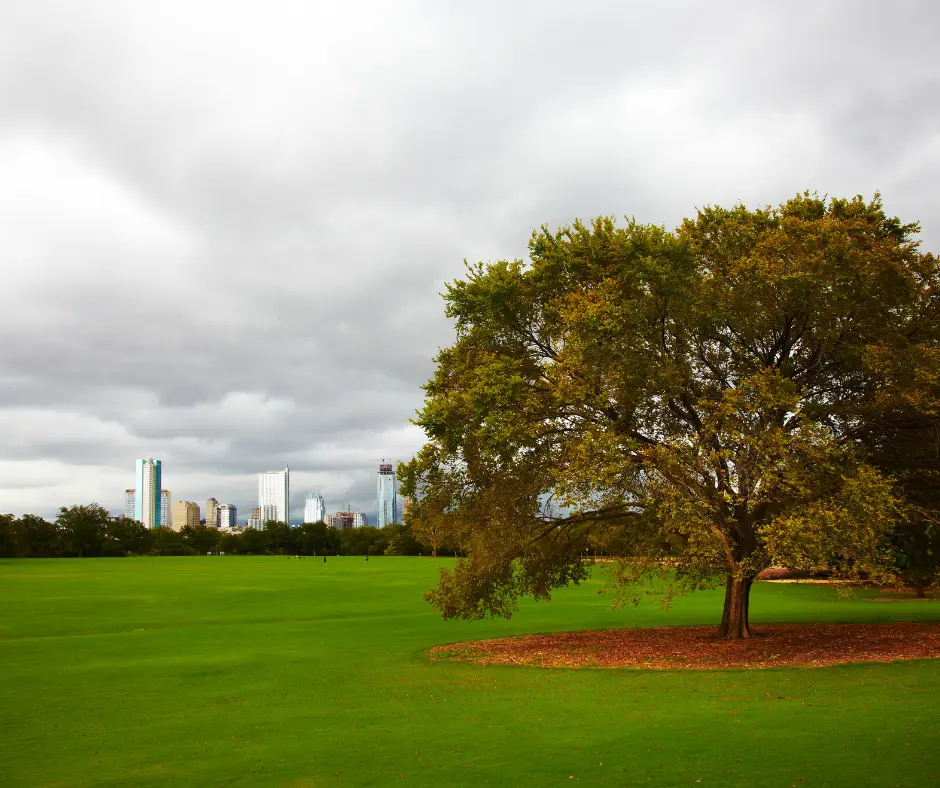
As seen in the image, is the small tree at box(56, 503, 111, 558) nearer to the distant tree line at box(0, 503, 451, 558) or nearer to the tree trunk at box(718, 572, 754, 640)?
the distant tree line at box(0, 503, 451, 558)

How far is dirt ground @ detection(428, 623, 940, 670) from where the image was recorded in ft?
85.9

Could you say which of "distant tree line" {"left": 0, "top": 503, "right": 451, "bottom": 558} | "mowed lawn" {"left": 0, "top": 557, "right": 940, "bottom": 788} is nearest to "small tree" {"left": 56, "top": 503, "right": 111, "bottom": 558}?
"distant tree line" {"left": 0, "top": 503, "right": 451, "bottom": 558}

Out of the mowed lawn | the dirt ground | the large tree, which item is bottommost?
the dirt ground

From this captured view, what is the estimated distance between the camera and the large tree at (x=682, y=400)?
25.3 m

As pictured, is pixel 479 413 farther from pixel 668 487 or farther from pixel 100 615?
pixel 100 615

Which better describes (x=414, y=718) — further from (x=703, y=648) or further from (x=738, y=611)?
(x=738, y=611)

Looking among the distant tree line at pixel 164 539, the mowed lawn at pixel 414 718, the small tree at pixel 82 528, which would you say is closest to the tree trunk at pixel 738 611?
the mowed lawn at pixel 414 718

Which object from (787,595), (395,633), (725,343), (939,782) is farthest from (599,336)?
(787,595)

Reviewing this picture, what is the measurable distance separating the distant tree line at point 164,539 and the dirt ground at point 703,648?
104 meters

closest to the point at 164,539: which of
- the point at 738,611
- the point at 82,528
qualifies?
the point at 82,528

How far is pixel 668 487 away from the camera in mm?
25781

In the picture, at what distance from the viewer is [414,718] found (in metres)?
18.4

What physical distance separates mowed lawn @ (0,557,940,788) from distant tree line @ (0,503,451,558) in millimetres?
105790

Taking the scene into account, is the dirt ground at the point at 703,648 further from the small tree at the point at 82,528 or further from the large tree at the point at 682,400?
the small tree at the point at 82,528
